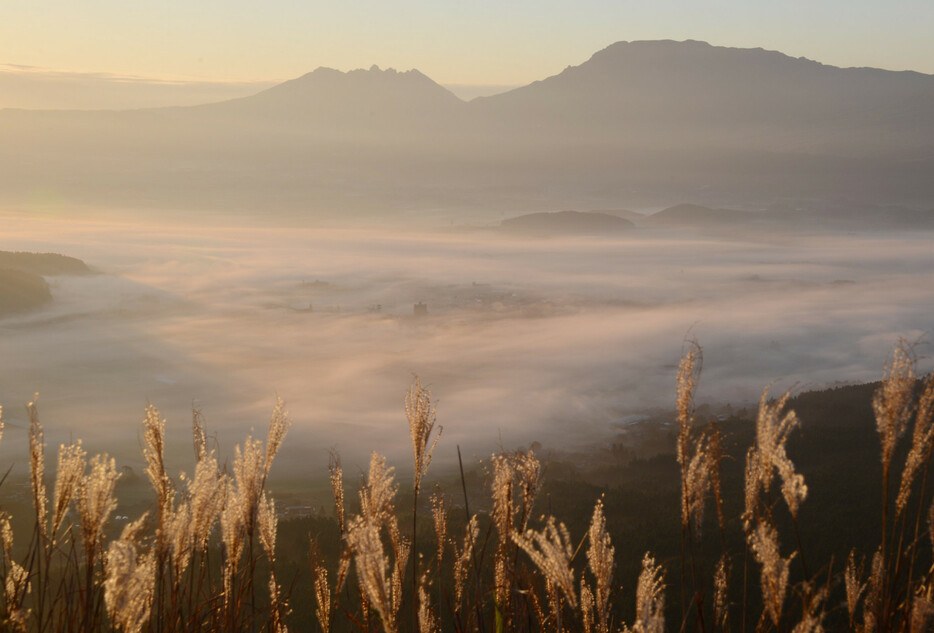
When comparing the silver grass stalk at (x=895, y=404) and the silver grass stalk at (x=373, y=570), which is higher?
the silver grass stalk at (x=895, y=404)

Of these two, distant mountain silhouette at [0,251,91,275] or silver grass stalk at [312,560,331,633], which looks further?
distant mountain silhouette at [0,251,91,275]

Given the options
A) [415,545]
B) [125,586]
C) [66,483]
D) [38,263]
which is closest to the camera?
[125,586]

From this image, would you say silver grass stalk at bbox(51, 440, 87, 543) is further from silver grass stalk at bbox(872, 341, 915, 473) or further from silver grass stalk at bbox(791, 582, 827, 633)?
silver grass stalk at bbox(872, 341, 915, 473)

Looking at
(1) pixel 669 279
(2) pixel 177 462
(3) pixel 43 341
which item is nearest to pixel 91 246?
(3) pixel 43 341

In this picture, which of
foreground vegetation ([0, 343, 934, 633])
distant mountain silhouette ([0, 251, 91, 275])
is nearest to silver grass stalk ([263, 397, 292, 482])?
foreground vegetation ([0, 343, 934, 633])

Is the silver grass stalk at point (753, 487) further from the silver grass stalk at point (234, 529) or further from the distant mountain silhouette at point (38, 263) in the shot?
the distant mountain silhouette at point (38, 263)

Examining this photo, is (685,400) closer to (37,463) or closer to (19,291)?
(37,463)

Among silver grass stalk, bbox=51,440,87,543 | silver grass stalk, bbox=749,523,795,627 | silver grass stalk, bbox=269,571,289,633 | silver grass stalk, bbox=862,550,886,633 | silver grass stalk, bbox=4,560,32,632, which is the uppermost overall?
silver grass stalk, bbox=51,440,87,543

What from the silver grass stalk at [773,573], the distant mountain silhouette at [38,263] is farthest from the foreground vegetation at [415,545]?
the distant mountain silhouette at [38,263]

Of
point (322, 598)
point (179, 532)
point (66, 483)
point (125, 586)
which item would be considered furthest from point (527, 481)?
point (66, 483)

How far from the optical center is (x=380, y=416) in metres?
48.9

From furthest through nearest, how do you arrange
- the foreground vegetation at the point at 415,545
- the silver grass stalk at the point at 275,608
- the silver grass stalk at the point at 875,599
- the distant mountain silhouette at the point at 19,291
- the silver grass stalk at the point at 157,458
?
the distant mountain silhouette at the point at 19,291
the silver grass stalk at the point at 275,608
the silver grass stalk at the point at 157,458
the silver grass stalk at the point at 875,599
the foreground vegetation at the point at 415,545

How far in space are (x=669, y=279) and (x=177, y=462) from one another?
5514 inches

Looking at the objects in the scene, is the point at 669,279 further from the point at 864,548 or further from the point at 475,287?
the point at 864,548
